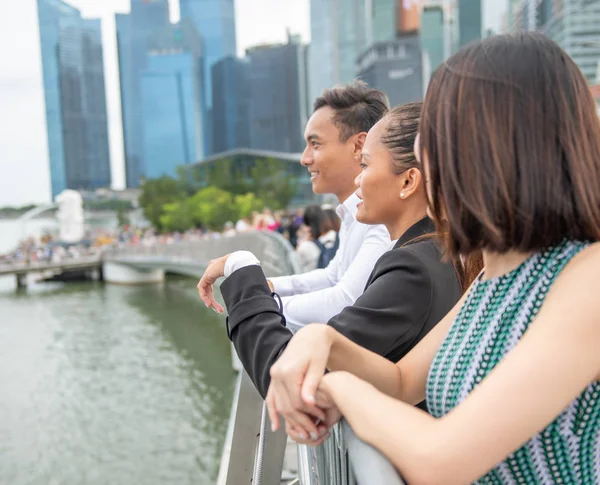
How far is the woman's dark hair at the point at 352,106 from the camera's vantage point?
2.64m

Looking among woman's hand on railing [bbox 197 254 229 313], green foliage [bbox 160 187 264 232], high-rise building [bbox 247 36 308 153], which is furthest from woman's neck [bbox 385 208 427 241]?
high-rise building [bbox 247 36 308 153]

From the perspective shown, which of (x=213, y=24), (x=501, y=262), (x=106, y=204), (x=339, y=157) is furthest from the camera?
(x=213, y=24)

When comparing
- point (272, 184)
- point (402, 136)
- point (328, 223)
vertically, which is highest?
point (402, 136)

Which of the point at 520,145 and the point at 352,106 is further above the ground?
the point at 352,106

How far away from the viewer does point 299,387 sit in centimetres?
97

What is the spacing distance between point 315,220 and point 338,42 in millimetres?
112349

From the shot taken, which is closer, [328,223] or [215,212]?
[328,223]

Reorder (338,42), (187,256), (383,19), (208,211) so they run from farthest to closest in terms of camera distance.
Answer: (338,42)
(383,19)
(208,211)
(187,256)

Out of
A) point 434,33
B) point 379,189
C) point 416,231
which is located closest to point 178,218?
point 379,189

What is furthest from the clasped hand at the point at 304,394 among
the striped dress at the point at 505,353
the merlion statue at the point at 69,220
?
the merlion statue at the point at 69,220

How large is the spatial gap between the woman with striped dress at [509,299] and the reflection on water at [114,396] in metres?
8.45

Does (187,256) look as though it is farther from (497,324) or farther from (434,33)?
(434,33)

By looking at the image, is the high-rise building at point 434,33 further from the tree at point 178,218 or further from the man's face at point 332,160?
the man's face at point 332,160

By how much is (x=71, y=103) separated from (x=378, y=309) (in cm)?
13323
